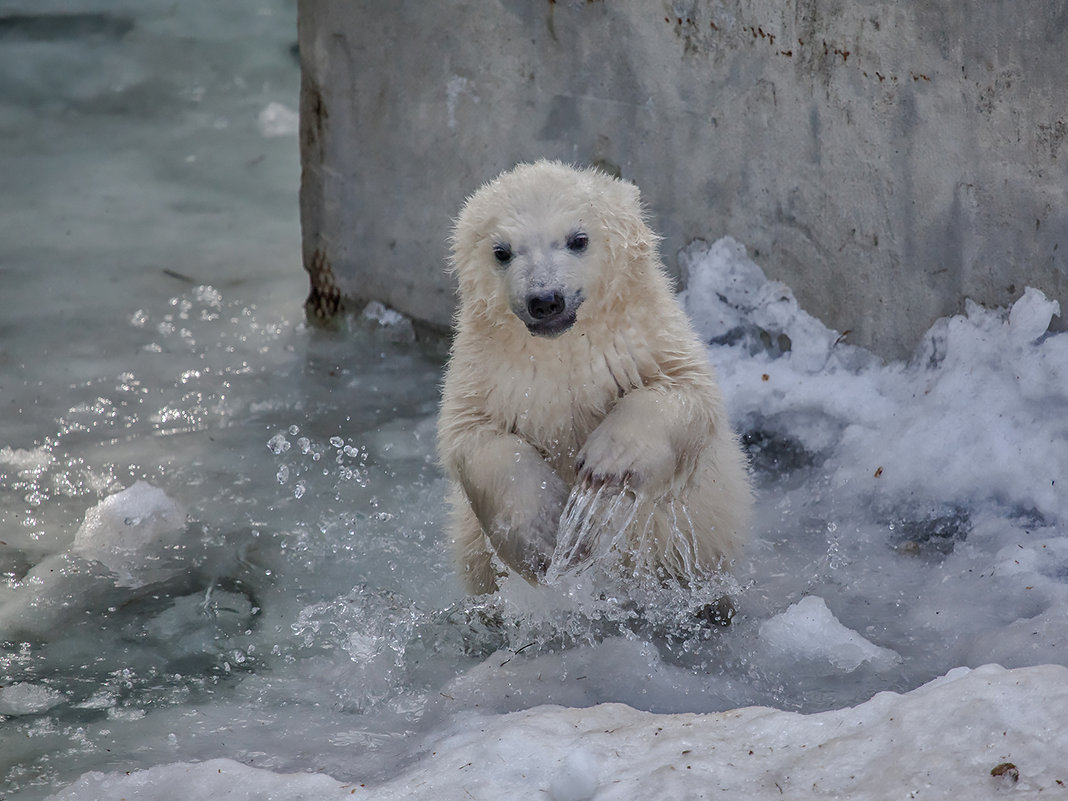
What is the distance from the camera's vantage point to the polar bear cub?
318 cm

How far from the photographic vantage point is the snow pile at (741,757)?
228 cm

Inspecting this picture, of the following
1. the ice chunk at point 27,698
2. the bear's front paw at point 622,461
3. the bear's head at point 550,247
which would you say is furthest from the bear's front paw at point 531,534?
the ice chunk at point 27,698

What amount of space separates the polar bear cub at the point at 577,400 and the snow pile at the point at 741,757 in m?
0.59

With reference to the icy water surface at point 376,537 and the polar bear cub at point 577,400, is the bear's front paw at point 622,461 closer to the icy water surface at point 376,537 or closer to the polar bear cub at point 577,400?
the polar bear cub at point 577,400

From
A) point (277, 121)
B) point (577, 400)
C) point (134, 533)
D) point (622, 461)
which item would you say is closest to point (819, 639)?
point (622, 461)

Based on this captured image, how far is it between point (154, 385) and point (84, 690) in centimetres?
218

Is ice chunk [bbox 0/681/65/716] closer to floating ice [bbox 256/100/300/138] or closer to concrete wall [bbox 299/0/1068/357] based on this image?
concrete wall [bbox 299/0/1068/357]

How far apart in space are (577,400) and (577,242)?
16.6 inches

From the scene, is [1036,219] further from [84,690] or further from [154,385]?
[154,385]

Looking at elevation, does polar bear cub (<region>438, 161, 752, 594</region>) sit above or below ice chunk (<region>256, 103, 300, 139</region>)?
above

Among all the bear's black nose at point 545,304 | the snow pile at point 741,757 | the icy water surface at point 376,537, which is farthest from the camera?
the icy water surface at point 376,537

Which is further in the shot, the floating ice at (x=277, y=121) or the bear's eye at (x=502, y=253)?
the floating ice at (x=277, y=121)

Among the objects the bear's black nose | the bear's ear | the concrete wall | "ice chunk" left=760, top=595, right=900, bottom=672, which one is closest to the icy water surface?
"ice chunk" left=760, top=595, right=900, bottom=672

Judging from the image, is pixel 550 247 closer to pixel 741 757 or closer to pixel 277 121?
pixel 741 757
